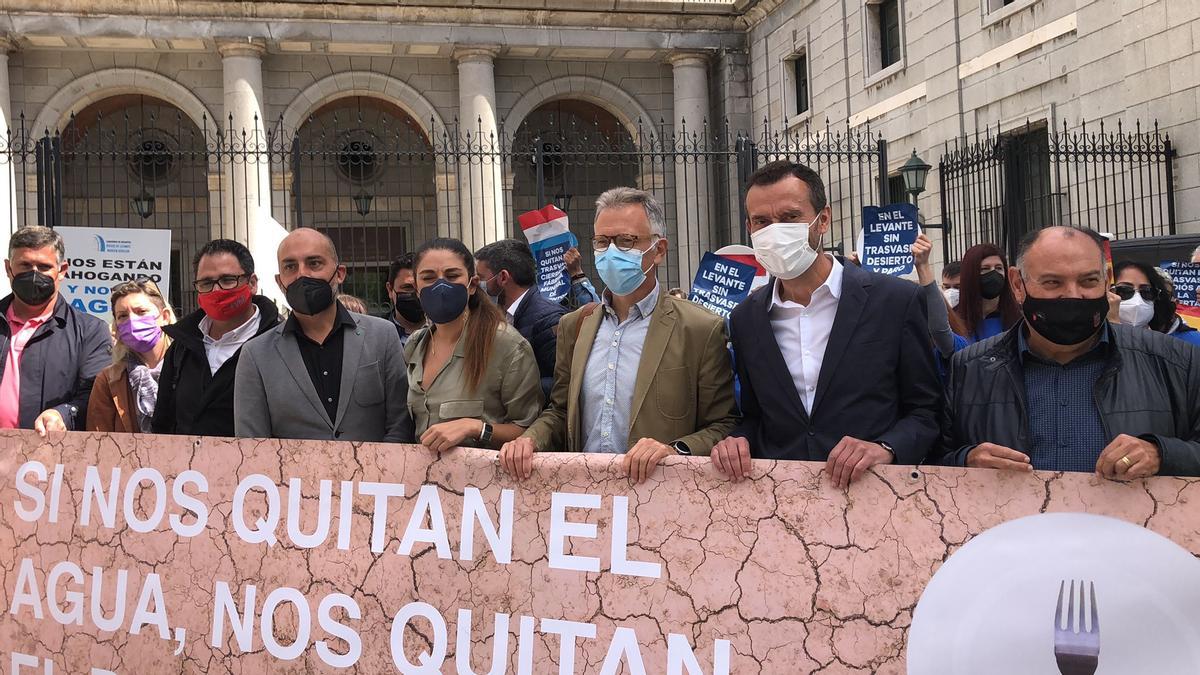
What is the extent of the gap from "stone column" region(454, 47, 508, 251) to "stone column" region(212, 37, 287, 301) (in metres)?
3.74

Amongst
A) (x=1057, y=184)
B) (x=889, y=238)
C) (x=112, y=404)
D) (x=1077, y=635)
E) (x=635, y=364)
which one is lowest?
(x=1077, y=635)

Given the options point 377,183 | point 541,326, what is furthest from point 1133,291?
point 377,183

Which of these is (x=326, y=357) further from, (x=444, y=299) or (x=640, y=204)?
(x=640, y=204)

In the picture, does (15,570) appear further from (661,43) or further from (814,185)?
(661,43)

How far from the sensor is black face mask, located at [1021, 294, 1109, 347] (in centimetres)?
304

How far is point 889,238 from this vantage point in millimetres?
7855

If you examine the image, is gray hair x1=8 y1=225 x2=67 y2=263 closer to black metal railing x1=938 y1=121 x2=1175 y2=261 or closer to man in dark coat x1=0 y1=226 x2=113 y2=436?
man in dark coat x1=0 y1=226 x2=113 y2=436

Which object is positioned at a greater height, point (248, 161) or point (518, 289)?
point (248, 161)

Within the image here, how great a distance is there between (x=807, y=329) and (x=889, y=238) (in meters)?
4.57

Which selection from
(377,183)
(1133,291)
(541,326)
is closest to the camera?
(541,326)

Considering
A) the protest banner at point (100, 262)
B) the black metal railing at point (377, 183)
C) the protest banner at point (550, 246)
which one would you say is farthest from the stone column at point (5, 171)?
the protest banner at point (550, 246)

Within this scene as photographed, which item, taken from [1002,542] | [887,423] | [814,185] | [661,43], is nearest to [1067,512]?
[1002,542]

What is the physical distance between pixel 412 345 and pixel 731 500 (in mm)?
1671

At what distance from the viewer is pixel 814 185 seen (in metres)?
3.72
